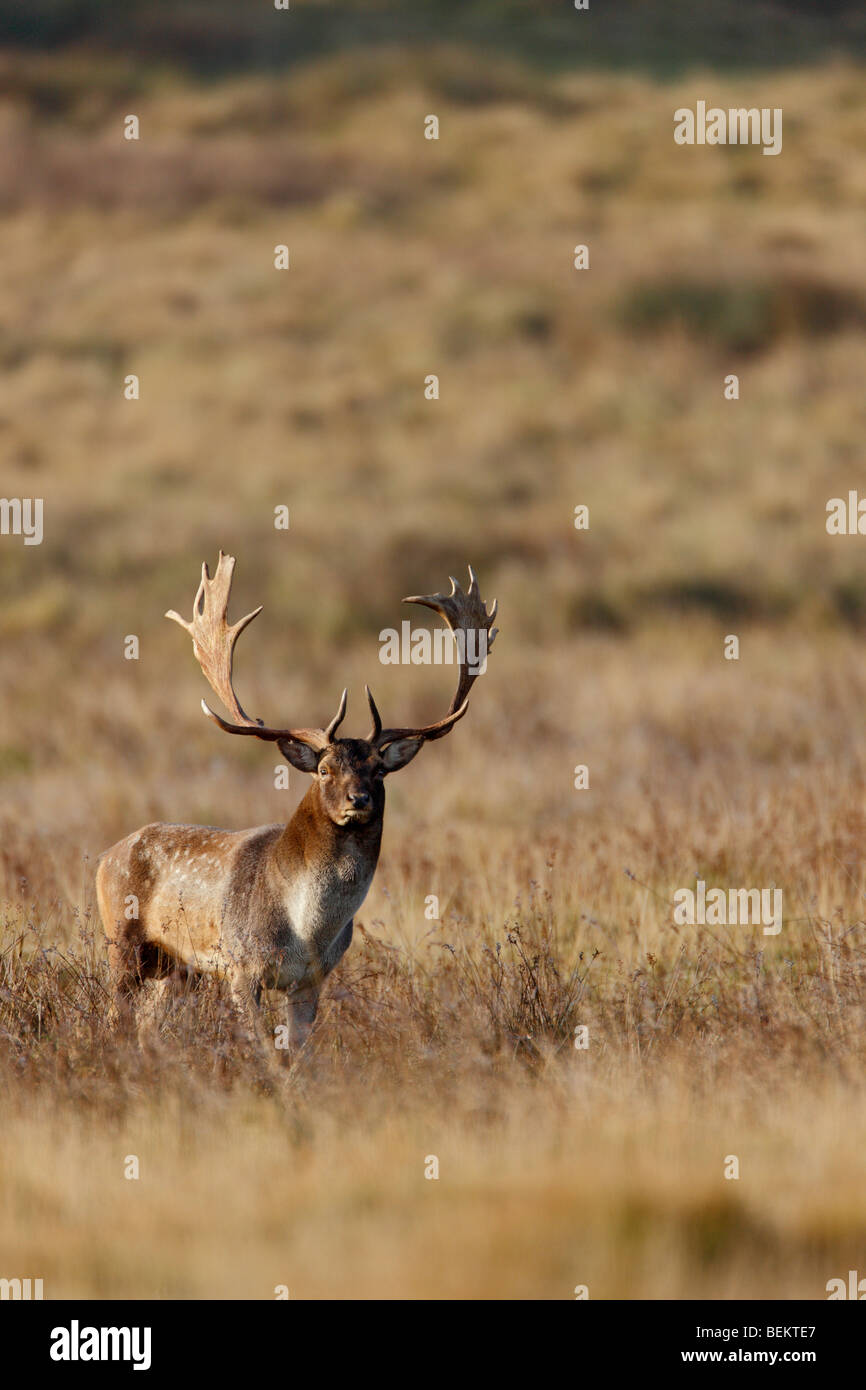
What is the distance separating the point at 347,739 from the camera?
20.9ft

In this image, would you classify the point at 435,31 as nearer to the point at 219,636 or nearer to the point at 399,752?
the point at 219,636

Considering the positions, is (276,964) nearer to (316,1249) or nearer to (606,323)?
(316,1249)

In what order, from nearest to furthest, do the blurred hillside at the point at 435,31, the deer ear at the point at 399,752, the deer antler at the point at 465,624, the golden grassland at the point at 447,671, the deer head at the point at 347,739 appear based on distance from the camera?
1. the golden grassland at the point at 447,671
2. the deer head at the point at 347,739
3. the deer ear at the point at 399,752
4. the deer antler at the point at 465,624
5. the blurred hillside at the point at 435,31

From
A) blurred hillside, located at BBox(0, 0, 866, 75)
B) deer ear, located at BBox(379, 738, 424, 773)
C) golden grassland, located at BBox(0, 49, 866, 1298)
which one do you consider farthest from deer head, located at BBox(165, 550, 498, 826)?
blurred hillside, located at BBox(0, 0, 866, 75)

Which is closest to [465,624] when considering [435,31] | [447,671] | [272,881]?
[272,881]

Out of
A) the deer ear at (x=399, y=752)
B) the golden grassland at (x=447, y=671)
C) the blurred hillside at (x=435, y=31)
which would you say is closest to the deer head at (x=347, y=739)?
the deer ear at (x=399, y=752)

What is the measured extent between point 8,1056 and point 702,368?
28444mm

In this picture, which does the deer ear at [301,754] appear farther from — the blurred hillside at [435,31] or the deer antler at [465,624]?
the blurred hillside at [435,31]

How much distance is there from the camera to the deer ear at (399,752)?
6570 millimetres

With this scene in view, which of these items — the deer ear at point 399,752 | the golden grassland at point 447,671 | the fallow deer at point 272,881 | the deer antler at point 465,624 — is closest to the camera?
the golden grassland at point 447,671

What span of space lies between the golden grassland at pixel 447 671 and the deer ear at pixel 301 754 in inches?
38.3

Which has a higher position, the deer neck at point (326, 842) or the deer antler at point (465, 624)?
the deer antler at point (465, 624)

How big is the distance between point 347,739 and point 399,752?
0.30 meters
